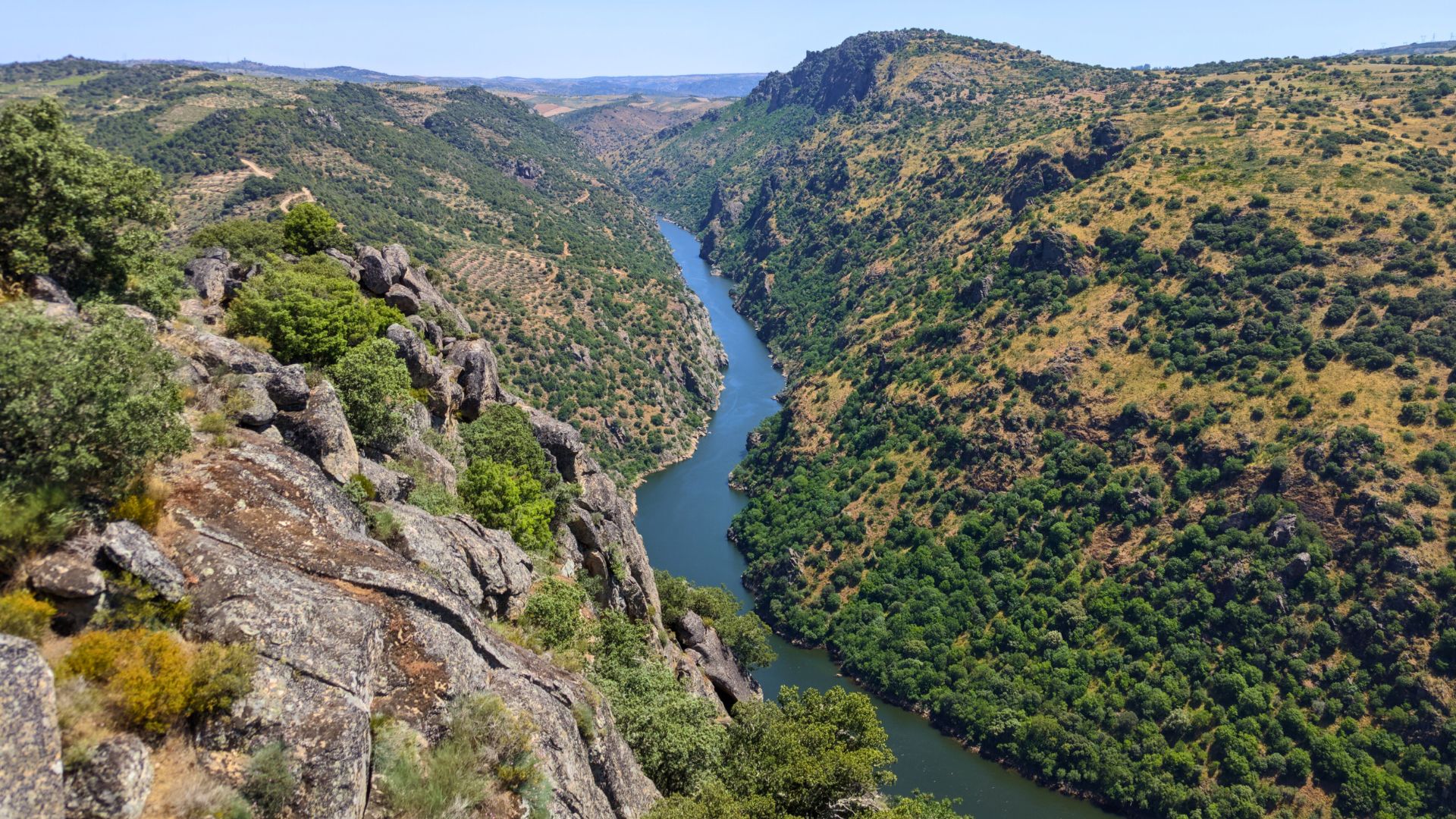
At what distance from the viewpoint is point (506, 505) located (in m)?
29.2

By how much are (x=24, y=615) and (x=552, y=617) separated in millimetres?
14515

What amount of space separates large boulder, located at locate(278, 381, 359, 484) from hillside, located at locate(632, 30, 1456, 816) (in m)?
60.9

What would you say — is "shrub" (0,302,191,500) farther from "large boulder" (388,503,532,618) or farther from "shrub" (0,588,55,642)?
"large boulder" (388,503,532,618)

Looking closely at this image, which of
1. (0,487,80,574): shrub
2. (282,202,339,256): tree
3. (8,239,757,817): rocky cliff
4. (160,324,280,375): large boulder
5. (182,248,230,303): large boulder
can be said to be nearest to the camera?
(8,239,757,817): rocky cliff

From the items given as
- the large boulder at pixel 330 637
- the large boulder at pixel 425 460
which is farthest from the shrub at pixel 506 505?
the large boulder at pixel 330 637

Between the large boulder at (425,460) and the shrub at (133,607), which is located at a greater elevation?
the shrub at (133,607)

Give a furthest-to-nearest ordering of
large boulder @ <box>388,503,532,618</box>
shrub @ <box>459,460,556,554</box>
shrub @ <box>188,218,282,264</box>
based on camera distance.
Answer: shrub @ <box>188,218,282,264</box> < shrub @ <box>459,460,556,554</box> < large boulder @ <box>388,503,532,618</box>

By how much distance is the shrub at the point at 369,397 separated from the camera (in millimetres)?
24344

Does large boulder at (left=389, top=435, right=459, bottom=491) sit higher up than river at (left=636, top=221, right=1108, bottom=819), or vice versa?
large boulder at (left=389, top=435, right=459, bottom=491)

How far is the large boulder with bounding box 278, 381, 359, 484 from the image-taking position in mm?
18688

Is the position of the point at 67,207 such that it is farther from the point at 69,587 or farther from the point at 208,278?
the point at 69,587

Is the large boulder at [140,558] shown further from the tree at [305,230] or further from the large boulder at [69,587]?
the tree at [305,230]

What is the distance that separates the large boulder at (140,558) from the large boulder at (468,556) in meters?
6.29

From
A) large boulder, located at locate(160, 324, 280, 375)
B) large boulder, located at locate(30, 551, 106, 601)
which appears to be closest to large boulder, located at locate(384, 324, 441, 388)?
large boulder, located at locate(160, 324, 280, 375)
